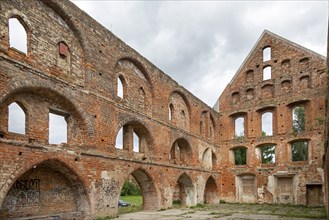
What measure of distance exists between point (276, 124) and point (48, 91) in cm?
1597

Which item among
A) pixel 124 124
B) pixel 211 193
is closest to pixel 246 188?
pixel 211 193

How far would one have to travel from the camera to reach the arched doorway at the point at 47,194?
27.5 feet

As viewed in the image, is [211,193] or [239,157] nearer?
[211,193]

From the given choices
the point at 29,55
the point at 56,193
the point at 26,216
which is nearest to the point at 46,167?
the point at 56,193

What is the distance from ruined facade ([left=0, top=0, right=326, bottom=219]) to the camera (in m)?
8.51

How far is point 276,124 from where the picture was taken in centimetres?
2062

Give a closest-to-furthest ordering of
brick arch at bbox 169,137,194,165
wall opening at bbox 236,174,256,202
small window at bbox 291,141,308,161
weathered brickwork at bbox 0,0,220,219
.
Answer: weathered brickwork at bbox 0,0,220,219 → brick arch at bbox 169,137,194,165 → wall opening at bbox 236,174,256,202 → small window at bbox 291,141,308,161

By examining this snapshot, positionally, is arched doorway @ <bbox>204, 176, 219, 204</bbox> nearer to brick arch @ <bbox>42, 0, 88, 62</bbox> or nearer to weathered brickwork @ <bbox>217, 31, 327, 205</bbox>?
weathered brickwork @ <bbox>217, 31, 327, 205</bbox>

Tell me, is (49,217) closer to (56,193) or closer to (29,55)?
(56,193)

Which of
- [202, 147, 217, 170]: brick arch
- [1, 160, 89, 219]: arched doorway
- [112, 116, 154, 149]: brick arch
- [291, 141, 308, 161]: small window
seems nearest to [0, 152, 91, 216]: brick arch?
[1, 160, 89, 219]: arched doorway

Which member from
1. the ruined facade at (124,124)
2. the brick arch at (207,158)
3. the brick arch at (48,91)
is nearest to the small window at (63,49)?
the ruined facade at (124,124)

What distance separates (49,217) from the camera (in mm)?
9039

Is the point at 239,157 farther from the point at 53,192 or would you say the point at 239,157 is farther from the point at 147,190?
the point at 53,192

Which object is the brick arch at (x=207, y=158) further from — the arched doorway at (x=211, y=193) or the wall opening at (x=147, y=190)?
the wall opening at (x=147, y=190)
